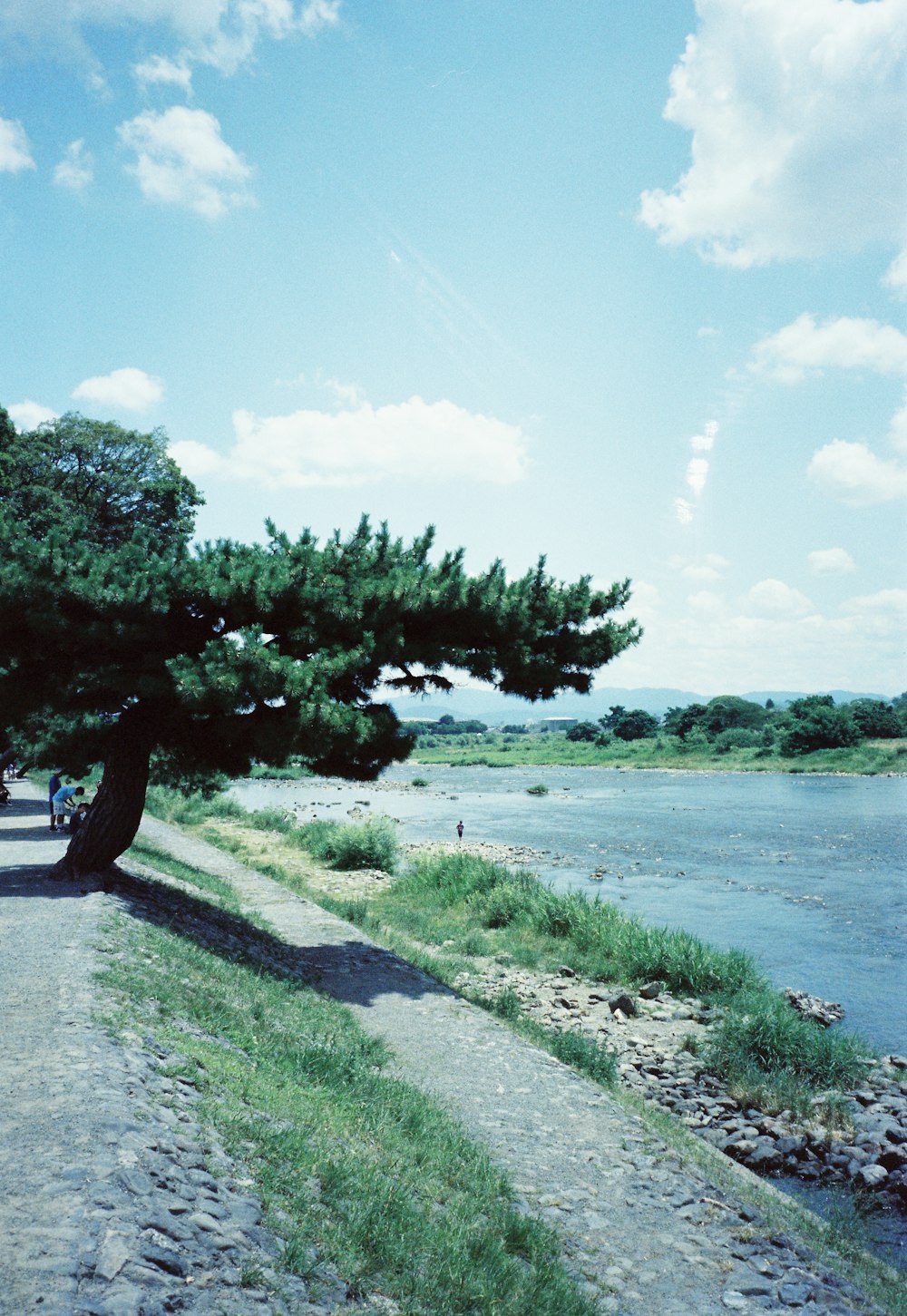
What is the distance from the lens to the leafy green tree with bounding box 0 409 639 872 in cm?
1160

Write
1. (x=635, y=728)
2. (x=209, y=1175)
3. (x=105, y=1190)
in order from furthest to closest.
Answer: (x=635, y=728), (x=209, y=1175), (x=105, y=1190)

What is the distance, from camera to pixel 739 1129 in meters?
10.2

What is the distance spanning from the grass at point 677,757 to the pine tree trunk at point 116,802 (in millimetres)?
75986

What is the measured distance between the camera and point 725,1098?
11062 mm

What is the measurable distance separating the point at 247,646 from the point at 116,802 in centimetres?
431

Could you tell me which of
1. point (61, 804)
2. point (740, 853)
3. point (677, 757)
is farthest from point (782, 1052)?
point (677, 757)

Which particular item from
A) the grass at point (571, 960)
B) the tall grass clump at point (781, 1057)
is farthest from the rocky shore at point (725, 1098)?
the grass at point (571, 960)

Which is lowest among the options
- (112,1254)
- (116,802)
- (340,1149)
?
(340,1149)

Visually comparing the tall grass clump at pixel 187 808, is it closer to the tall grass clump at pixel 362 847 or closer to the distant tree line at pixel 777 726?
the tall grass clump at pixel 362 847

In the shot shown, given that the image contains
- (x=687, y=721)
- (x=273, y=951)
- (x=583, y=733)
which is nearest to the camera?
(x=273, y=951)

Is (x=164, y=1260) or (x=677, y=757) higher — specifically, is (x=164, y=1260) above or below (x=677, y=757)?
above

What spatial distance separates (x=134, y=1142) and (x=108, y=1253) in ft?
3.67

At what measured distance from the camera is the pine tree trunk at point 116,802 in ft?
44.2

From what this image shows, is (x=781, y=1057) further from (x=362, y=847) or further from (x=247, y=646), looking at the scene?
(x=362, y=847)
